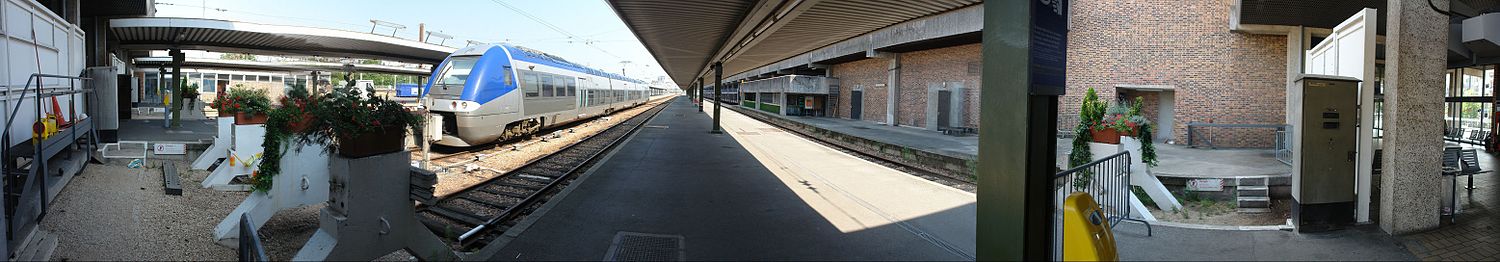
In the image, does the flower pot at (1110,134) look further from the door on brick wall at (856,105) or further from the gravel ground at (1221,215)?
the door on brick wall at (856,105)

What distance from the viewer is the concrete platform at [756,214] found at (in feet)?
17.9

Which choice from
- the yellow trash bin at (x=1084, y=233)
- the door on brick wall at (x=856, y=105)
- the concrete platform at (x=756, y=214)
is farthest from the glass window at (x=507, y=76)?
the door on brick wall at (x=856, y=105)

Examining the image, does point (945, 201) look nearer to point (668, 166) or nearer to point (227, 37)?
point (668, 166)

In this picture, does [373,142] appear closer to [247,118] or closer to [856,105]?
[247,118]

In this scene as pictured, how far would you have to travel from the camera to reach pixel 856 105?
110 ft

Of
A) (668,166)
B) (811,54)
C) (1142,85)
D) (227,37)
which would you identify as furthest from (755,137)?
(227,37)

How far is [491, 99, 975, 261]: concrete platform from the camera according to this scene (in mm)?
5445

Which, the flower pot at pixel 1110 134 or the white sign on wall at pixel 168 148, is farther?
the white sign on wall at pixel 168 148

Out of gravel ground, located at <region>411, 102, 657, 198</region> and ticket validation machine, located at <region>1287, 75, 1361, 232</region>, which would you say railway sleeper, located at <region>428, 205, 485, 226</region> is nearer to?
gravel ground, located at <region>411, 102, 657, 198</region>

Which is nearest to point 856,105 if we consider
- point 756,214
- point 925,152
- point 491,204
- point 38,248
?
point 925,152

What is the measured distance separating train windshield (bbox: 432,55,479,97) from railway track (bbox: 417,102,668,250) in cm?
301

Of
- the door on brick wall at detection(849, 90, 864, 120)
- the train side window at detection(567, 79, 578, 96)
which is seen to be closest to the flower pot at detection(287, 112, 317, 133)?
the train side window at detection(567, 79, 578, 96)

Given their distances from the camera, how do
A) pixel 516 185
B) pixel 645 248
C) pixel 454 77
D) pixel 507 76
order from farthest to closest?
pixel 507 76 < pixel 454 77 < pixel 516 185 < pixel 645 248

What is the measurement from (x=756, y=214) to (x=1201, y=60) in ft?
54.9
